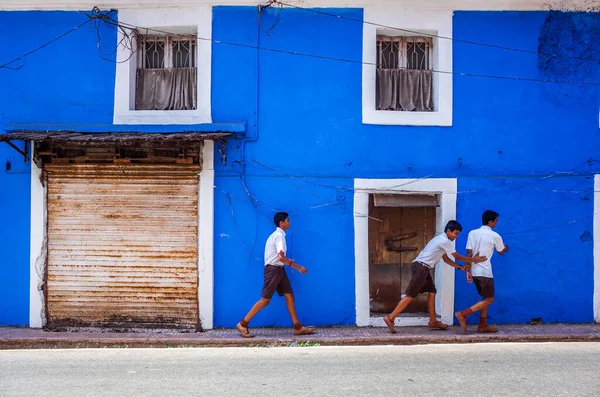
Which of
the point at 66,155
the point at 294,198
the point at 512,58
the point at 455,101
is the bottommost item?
the point at 294,198

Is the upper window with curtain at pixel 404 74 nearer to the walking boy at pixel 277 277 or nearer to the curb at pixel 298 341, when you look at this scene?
the walking boy at pixel 277 277

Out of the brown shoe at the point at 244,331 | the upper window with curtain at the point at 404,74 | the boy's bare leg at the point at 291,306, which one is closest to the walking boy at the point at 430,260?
the boy's bare leg at the point at 291,306

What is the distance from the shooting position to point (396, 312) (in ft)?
30.5

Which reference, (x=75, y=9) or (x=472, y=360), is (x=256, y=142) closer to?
(x=75, y=9)

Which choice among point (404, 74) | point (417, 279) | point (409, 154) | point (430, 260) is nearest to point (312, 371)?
point (417, 279)

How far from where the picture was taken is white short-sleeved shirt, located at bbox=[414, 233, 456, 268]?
362 inches

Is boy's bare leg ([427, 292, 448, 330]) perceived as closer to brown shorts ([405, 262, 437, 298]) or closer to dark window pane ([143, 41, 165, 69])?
brown shorts ([405, 262, 437, 298])

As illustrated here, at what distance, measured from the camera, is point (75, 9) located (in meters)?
10.2

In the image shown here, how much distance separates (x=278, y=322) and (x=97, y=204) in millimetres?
3319

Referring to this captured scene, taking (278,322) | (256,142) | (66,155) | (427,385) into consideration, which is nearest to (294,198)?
(256,142)

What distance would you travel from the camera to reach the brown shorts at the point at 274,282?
9172 millimetres

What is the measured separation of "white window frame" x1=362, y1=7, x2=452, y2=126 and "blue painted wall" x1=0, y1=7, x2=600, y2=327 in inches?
5.2

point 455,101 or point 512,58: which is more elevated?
point 512,58

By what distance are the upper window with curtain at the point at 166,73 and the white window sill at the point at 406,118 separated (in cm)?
289
